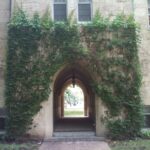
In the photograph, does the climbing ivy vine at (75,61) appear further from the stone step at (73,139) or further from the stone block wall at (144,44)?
the stone block wall at (144,44)

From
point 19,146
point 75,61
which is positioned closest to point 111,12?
point 75,61

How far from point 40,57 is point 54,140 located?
3.02 meters

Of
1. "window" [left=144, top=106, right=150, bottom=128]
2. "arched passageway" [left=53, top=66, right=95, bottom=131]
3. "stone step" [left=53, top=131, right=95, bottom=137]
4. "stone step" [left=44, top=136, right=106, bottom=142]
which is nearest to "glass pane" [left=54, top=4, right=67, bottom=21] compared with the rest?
"arched passageway" [left=53, top=66, right=95, bottom=131]

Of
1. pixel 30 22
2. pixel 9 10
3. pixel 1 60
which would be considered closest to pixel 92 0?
pixel 30 22

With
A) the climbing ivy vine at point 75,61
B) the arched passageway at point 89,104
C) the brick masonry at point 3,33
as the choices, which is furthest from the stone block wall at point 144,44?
the brick masonry at point 3,33

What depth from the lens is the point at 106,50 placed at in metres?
11.7

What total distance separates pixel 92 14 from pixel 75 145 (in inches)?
198

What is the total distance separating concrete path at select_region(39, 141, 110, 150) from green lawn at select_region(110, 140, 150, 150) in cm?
29

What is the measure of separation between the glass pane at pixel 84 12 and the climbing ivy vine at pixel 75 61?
0.63 m

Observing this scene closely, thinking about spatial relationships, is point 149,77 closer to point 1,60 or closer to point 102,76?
point 102,76

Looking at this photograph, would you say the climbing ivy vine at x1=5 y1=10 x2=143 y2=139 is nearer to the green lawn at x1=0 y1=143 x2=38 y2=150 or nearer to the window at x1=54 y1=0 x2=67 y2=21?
the window at x1=54 y1=0 x2=67 y2=21

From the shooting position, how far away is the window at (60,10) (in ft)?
40.5

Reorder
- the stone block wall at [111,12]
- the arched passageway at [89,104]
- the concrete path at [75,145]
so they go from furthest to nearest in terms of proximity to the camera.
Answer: the arched passageway at [89,104]
the stone block wall at [111,12]
the concrete path at [75,145]

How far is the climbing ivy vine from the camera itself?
11453mm
